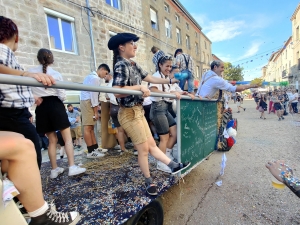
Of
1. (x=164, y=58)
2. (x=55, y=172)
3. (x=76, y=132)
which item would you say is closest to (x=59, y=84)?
(x=55, y=172)

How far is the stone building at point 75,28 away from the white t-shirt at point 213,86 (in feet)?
18.6

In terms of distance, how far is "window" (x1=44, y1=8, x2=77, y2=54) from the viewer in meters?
6.60

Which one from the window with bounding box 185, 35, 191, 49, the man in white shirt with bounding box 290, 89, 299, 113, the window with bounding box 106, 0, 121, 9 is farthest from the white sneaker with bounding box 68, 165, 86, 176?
the window with bounding box 185, 35, 191, 49

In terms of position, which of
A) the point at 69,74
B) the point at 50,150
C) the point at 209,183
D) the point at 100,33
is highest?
the point at 100,33

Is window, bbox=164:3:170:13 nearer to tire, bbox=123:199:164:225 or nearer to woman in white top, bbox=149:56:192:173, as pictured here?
woman in white top, bbox=149:56:192:173

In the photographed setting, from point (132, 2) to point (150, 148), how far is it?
10.9 meters

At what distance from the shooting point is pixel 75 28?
7.32m

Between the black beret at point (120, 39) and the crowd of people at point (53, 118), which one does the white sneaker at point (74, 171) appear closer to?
the crowd of people at point (53, 118)

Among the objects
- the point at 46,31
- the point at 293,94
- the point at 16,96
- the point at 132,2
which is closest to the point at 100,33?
the point at 46,31

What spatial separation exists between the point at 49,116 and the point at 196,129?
2058mm

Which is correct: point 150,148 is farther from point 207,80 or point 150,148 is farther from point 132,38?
point 207,80

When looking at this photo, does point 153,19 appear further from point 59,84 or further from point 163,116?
point 59,84

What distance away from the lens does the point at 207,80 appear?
3.48 meters

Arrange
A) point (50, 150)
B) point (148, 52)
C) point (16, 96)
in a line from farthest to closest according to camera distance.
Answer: point (148, 52) → point (50, 150) → point (16, 96)
